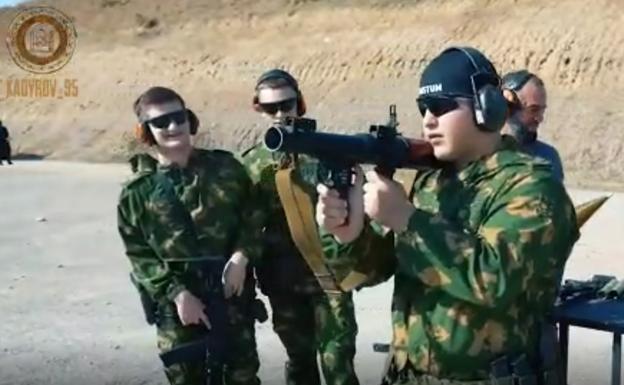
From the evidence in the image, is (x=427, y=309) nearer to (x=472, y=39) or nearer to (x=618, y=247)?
(x=618, y=247)

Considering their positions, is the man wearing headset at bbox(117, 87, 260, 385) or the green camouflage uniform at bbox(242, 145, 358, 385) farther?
the green camouflage uniform at bbox(242, 145, 358, 385)

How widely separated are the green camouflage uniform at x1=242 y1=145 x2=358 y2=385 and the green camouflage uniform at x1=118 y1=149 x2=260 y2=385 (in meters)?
0.34

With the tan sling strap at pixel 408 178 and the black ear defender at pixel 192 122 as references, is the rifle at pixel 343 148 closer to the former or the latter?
the tan sling strap at pixel 408 178

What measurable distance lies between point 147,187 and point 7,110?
45283mm

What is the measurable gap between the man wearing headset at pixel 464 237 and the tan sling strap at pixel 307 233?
11 cm

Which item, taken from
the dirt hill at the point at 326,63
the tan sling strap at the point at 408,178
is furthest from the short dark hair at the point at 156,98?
the dirt hill at the point at 326,63

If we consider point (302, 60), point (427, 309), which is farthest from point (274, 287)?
→ point (302, 60)

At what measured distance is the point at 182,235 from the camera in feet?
15.4

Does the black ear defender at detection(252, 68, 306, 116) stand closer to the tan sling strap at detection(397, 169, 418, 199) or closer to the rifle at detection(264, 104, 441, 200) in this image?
the tan sling strap at detection(397, 169, 418, 199)
